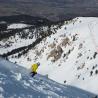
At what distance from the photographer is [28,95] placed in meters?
34.3

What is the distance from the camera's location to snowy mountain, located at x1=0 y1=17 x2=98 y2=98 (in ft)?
242

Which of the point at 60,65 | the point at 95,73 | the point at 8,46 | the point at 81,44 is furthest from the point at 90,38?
the point at 8,46

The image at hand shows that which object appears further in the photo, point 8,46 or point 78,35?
point 8,46

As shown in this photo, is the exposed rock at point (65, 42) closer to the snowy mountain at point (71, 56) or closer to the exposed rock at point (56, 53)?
the snowy mountain at point (71, 56)

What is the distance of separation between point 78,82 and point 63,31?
3788cm

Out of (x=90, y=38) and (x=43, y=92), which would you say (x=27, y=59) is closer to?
(x=90, y=38)

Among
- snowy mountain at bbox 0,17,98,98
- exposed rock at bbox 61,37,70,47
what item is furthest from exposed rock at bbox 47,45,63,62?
exposed rock at bbox 61,37,70,47

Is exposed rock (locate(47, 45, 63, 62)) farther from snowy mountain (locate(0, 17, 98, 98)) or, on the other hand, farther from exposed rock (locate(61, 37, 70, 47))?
exposed rock (locate(61, 37, 70, 47))

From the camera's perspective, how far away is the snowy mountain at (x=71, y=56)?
73.6 metres

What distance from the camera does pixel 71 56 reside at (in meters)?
87.0

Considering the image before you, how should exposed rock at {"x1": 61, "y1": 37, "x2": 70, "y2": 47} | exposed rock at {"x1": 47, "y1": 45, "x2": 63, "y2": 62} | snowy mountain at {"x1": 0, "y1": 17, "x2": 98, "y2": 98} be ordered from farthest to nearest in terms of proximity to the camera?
exposed rock at {"x1": 61, "y1": 37, "x2": 70, "y2": 47}, exposed rock at {"x1": 47, "y1": 45, "x2": 63, "y2": 62}, snowy mountain at {"x1": 0, "y1": 17, "x2": 98, "y2": 98}

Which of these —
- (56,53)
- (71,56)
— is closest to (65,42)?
(56,53)

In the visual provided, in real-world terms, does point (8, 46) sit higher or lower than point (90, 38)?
lower

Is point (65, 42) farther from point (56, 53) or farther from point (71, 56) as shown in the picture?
point (71, 56)
